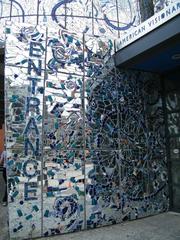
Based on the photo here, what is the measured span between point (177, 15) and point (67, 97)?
251 cm

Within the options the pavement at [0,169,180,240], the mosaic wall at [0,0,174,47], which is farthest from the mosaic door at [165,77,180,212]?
the mosaic wall at [0,0,174,47]

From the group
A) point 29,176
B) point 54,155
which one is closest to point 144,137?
point 54,155

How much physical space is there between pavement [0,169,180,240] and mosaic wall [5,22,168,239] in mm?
193

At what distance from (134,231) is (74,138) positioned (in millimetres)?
2088

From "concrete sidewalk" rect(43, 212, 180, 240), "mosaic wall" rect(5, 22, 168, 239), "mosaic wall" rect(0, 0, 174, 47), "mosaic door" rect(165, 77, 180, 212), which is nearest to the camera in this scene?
"concrete sidewalk" rect(43, 212, 180, 240)

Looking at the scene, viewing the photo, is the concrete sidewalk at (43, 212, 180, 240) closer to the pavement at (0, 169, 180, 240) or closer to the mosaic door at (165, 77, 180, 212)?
the pavement at (0, 169, 180, 240)

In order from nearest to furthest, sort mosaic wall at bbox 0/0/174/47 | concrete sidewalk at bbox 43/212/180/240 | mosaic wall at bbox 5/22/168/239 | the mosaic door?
concrete sidewalk at bbox 43/212/180/240 → mosaic wall at bbox 5/22/168/239 → mosaic wall at bbox 0/0/174/47 → the mosaic door

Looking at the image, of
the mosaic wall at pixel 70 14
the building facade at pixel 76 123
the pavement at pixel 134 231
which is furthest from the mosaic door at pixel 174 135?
the mosaic wall at pixel 70 14

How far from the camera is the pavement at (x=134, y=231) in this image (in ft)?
17.9

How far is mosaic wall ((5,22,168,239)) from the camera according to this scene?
564 centimetres

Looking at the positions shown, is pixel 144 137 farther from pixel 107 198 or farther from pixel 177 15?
pixel 177 15

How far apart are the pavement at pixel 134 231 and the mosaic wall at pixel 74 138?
19cm

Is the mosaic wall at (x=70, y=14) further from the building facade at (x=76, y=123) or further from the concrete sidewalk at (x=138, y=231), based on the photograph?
the concrete sidewalk at (x=138, y=231)

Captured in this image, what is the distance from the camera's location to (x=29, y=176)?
221 inches
